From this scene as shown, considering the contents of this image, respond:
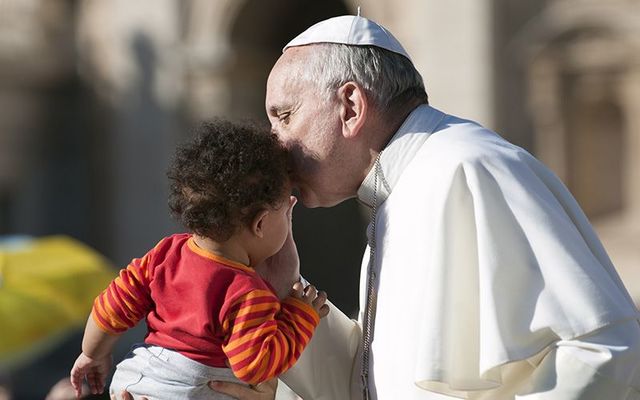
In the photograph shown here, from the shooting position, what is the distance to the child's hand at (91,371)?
2.84 metres

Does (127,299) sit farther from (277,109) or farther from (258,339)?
(277,109)

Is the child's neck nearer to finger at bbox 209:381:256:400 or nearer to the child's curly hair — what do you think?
the child's curly hair

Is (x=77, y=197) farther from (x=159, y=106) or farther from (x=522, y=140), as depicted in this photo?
(x=522, y=140)

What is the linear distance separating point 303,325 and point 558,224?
0.55 meters

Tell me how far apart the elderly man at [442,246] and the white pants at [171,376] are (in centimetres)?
3

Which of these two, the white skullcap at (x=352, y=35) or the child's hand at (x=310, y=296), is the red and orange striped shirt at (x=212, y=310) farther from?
the white skullcap at (x=352, y=35)

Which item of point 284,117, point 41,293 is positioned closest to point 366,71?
point 284,117

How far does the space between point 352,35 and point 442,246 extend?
20.4 inches

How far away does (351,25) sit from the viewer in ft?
9.09

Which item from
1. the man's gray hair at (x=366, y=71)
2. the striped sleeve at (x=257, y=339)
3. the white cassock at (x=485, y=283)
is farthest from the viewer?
the man's gray hair at (x=366, y=71)

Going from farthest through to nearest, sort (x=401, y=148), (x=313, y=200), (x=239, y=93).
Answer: (x=239, y=93)
(x=313, y=200)
(x=401, y=148)

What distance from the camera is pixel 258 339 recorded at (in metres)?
2.50

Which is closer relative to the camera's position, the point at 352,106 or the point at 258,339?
the point at 258,339

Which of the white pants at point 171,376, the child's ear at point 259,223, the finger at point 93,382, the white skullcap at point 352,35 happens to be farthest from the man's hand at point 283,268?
the finger at point 93,382
